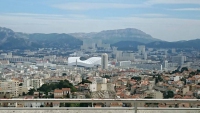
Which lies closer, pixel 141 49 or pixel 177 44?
pixel 177 44

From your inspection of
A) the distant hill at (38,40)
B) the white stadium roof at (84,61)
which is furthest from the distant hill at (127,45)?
the distant hill at (38,40)

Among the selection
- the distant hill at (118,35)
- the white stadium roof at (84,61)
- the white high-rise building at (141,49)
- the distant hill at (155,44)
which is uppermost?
the distant hill at (118,35)

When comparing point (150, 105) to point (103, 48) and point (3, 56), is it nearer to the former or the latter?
point (3, 56)

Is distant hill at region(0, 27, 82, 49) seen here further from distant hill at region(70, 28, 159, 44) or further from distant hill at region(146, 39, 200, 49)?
distant hill at region(146, 39, 200, 49)

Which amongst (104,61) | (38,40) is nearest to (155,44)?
(104,61)

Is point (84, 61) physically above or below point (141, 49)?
below

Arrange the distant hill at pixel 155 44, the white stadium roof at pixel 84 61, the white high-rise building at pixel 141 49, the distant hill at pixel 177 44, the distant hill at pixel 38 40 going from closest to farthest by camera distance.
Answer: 1. the distant hill at pixel 177 44
2. the distant hill at pixel 155 44
3. the distant hill at pixel 38 40
4. the white stadium roof at pixel 84 61
5. the white high-rise building at pixel 141 49

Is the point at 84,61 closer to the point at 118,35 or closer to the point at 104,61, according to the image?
the point at 104,61

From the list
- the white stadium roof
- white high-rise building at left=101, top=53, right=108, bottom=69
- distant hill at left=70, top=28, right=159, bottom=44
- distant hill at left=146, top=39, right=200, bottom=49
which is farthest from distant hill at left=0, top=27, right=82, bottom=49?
distant hill at left=146, top=39, right=200, bottom=49

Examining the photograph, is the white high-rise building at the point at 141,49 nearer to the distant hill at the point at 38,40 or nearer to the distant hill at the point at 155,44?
the distant hill at the point at 155,44
